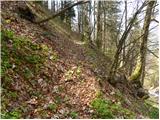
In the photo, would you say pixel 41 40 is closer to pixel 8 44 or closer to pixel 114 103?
pixel 8 44

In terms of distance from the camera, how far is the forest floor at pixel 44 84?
22.7ft

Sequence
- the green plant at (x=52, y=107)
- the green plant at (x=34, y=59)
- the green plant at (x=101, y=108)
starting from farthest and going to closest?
the green plant at (x=34, y=59)
the green plant at (x=101, y=108)
the green plant at (x=52, y=107)

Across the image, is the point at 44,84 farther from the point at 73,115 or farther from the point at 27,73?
the point at 73,115

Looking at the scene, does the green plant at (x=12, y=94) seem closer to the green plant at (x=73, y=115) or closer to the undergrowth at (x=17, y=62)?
the undergrowth at (x=17, y=62)

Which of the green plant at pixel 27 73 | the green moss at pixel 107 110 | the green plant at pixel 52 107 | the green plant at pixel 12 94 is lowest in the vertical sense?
the green moss at pixel 107 110

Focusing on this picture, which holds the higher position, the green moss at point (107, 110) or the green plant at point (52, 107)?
the green plant at point (52, 107)

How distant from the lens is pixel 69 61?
397 inches

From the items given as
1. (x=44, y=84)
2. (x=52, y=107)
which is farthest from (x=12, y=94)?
(x=44, y=84)

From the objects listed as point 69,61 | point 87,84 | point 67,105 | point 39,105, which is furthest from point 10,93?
point 69,61

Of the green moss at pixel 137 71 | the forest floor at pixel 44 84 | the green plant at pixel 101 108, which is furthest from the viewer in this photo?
the green moss at pixel 137 71

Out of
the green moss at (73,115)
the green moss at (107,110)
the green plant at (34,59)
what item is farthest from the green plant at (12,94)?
the green moss at (107,110)

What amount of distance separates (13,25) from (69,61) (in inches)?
81.0

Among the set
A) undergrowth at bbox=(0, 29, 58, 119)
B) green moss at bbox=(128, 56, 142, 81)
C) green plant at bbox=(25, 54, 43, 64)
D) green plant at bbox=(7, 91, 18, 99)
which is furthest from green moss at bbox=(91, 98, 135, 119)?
green moss at bbox=(128, 56, 142, 81)

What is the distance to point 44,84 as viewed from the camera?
8078mm
